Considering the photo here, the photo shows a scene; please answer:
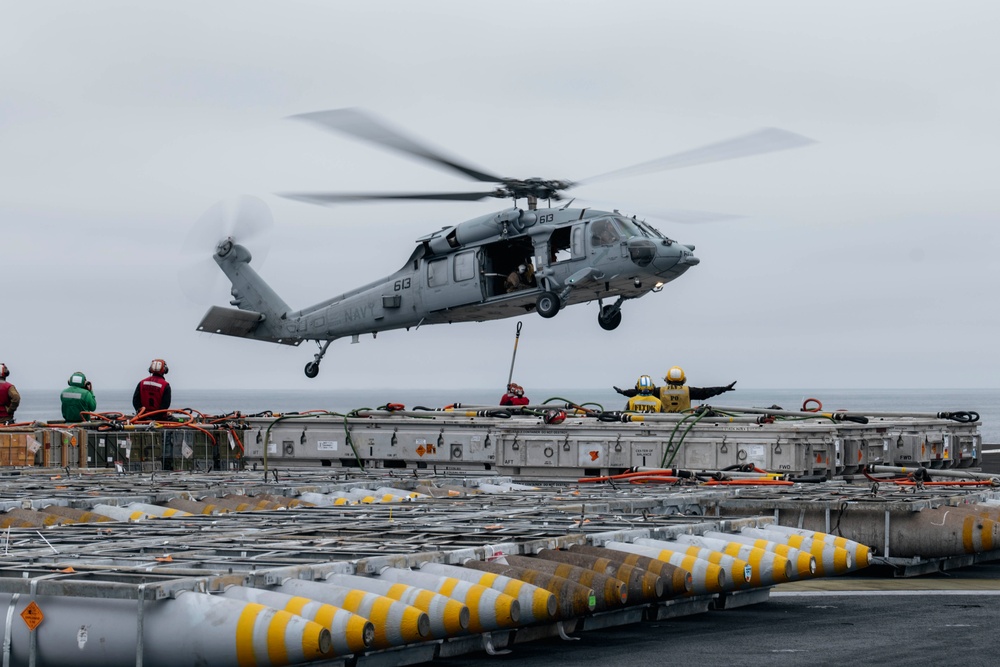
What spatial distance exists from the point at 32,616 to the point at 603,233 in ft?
65.7

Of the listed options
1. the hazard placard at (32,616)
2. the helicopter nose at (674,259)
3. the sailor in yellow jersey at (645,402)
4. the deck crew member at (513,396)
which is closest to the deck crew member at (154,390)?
the deck crew member at (513,396)

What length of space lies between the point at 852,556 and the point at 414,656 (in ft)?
15.6

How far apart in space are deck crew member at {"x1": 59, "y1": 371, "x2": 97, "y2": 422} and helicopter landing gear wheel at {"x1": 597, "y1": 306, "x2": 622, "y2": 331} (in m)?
10.2

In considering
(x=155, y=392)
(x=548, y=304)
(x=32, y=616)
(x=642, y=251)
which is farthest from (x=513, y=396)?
(x=32, y=616)

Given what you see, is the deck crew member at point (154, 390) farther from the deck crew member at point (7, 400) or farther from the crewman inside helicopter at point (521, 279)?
the crewman inside helicopter at point (521, 279)

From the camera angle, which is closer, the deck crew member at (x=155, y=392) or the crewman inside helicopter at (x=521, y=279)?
the deck crew member at (x=155, y=392)

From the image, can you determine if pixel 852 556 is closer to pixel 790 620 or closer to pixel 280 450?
pixel 790 620

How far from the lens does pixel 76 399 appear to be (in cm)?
2694

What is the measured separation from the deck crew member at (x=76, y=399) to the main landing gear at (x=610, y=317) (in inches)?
401

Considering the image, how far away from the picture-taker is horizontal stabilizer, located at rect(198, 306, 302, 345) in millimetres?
36156

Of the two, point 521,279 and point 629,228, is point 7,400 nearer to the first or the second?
point 521,279

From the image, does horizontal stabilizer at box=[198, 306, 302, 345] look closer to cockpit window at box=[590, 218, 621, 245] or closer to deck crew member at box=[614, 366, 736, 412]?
cockpit window at box=[590, 218, 621, 245]

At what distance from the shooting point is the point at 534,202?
29.3m

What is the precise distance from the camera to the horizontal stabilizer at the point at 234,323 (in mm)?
36156
